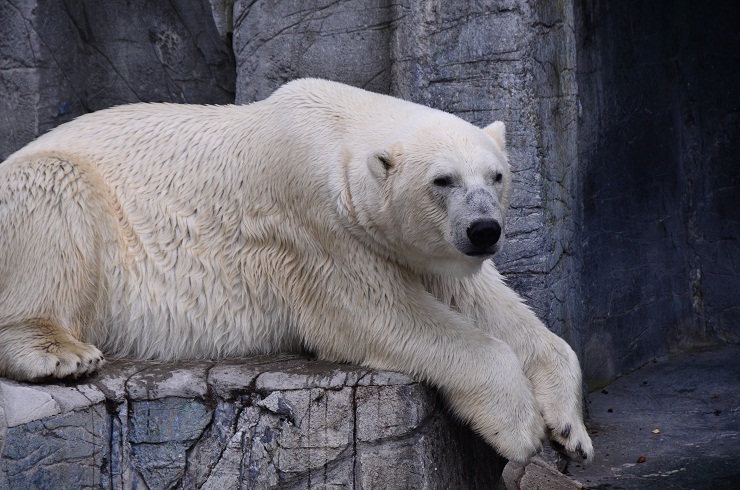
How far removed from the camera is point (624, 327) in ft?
18.7

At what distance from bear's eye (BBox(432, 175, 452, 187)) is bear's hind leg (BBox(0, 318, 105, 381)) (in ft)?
4.33

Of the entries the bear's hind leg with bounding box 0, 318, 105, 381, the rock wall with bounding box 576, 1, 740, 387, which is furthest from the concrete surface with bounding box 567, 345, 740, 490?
the bear's hind leg with bounding box 0, 318, 105, 381

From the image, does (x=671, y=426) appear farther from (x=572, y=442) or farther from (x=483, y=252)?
(x=483, y=252)

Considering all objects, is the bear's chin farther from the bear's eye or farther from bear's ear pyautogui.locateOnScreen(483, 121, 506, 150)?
bear's ear pyautogui.locateOnScreen(483, 121, 506, 150)

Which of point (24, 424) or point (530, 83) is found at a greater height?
point (530, 83)

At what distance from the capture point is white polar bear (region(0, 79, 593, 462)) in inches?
137

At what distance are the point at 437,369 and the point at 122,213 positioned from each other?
1.35 meters

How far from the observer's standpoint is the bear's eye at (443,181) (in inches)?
133

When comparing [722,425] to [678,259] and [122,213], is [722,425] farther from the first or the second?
[122,213]

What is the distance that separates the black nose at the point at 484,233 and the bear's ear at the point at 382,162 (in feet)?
1.26

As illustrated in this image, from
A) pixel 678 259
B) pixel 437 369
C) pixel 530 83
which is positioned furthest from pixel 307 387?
pixel 678 259

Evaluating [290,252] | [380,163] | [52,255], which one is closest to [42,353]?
[52,255]

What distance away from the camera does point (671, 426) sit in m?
5.05

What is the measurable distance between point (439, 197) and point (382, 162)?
0.24 metres
